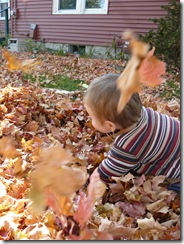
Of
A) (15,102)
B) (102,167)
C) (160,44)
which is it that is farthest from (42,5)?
(102,167)

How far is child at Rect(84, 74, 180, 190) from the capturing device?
148cm

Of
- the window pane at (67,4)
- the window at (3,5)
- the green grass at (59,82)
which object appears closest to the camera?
the green grass at (59,82)

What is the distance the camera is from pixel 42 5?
42.6 feet

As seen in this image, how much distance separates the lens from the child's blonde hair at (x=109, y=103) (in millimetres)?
1423

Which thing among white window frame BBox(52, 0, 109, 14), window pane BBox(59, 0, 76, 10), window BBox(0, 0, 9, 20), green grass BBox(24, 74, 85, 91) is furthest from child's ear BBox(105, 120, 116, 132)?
window BBox(0, 0, 9, 20)

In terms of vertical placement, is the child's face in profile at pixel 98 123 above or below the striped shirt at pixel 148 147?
above

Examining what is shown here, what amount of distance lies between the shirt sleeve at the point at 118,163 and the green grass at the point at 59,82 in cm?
393

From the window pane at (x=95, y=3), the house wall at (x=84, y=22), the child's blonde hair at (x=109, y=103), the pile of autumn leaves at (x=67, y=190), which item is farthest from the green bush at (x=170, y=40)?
the child's blonde hair at (x=109, y=103)

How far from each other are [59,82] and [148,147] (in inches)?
189

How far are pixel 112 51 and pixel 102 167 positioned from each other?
8.50 meters

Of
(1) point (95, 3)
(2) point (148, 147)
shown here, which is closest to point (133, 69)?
(2) point (148, 147)

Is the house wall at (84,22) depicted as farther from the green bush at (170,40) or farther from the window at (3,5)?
the green bush at (170,40)

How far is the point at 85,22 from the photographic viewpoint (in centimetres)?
1092

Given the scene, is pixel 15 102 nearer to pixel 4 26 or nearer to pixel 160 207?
pixel 160 207
